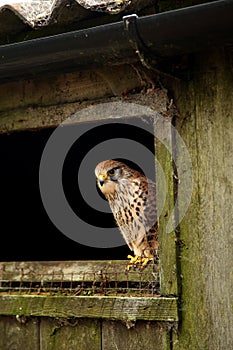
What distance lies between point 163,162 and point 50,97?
2.44 feet

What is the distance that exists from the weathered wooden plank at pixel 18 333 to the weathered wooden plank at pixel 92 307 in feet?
0.17

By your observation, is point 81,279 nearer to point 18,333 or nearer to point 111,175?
point 18,333

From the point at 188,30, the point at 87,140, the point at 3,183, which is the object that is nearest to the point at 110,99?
the point at 188,30

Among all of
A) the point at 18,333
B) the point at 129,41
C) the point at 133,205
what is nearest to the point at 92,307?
the point at 18,333

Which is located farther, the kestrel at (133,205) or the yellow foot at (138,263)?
the kestrel at (133,205)

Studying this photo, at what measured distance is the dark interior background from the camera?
4820 millimetres

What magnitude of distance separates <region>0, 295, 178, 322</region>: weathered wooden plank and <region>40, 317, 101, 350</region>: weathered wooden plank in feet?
0.16

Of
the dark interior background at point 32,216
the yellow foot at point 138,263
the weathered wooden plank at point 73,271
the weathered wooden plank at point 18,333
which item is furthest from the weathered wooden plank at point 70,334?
the dark interior background at point 32,216

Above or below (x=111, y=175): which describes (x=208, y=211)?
below

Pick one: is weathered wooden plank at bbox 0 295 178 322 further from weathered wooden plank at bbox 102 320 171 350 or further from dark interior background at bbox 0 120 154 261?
dark interior background at bbox 0 120 154 261

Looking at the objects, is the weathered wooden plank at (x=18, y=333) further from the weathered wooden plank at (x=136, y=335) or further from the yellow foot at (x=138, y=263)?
the yellow foot at (x=138, y=263)

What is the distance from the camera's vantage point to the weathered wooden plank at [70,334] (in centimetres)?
306

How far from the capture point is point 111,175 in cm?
373

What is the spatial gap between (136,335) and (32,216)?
6.94 feet
